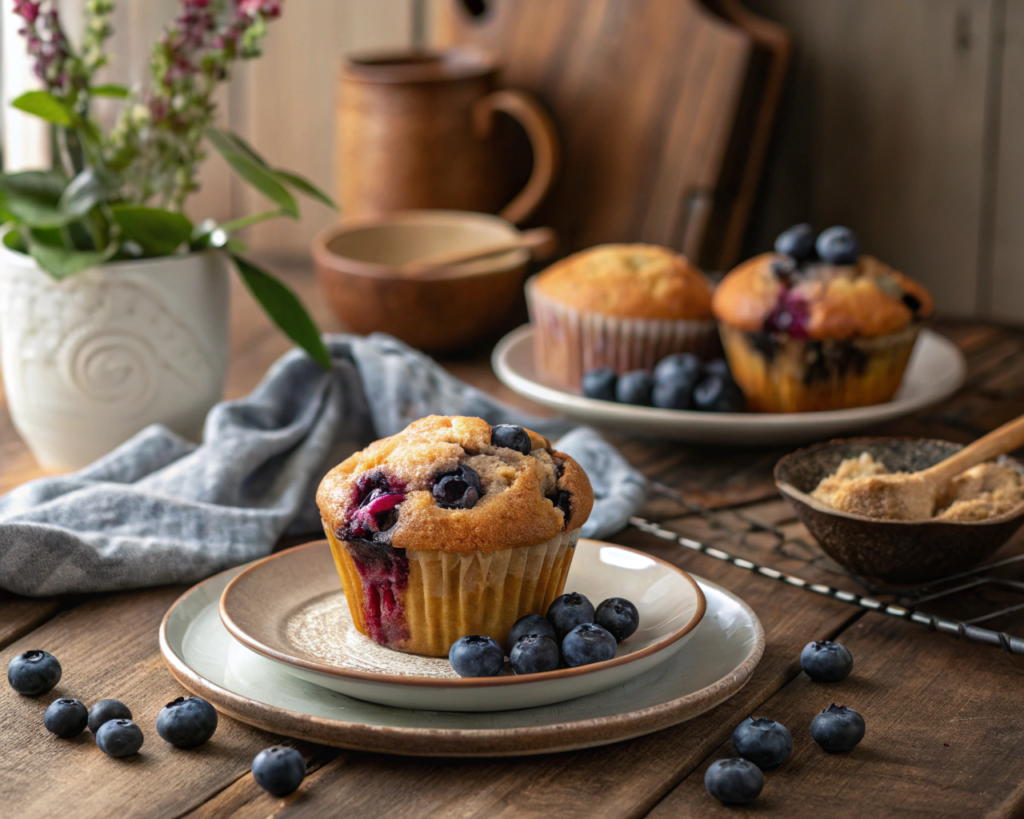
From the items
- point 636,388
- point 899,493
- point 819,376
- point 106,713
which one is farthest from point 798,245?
point 106,713

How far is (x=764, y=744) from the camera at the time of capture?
3.09ft

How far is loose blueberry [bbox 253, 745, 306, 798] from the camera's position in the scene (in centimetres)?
91

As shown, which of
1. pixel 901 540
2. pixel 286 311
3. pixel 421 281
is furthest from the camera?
pixel 421 281

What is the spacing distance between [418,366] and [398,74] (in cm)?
104

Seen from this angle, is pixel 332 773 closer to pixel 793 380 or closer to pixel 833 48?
pixel 793 380

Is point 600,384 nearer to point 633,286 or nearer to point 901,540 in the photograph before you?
point 633,286

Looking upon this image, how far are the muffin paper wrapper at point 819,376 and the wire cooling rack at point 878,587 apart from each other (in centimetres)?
29

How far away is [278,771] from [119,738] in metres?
0.15

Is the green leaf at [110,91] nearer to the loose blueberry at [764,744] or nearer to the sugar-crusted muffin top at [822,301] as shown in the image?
the sugar-crusted muffin top at [822,301]

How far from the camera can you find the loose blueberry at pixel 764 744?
0.94 m

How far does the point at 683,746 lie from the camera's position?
3.22 feet

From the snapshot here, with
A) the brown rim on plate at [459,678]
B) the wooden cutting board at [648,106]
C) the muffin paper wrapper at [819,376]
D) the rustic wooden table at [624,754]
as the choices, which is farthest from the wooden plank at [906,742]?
the wooden cutting board at [648,106]

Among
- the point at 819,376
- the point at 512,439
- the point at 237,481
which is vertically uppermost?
the point at 512,439

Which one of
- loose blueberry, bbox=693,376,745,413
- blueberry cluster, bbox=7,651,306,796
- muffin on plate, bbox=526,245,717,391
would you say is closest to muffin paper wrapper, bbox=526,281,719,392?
muffin on plate, bbox=526,245,717,391
